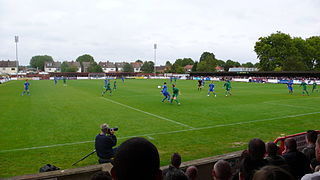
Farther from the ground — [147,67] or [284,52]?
[284,52]

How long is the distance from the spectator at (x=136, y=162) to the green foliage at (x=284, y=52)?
262 ft

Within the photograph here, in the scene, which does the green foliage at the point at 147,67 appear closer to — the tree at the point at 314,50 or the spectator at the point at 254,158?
the tree at the point at 314,50

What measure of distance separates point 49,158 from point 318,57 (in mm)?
91816

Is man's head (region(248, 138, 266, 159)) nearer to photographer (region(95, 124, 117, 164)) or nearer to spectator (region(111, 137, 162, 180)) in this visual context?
spectator (region(111, 137, 162, 180))

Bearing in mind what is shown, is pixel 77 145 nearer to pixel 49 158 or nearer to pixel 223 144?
pixel 49 158

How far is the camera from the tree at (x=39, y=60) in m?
163

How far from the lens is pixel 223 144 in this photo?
34.4ft

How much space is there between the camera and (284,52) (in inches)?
3000

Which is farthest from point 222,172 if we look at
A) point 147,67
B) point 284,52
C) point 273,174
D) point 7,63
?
point 7,63

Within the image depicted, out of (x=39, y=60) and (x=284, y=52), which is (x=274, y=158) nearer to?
(x=284, y=52)

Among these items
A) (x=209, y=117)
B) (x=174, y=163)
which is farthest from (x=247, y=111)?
(x=174, y=163)

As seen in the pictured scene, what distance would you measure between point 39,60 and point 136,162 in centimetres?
17996

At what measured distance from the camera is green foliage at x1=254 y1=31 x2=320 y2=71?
74.1 meters

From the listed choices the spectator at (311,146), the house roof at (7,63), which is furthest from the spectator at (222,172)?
the house roof at (7,63)
